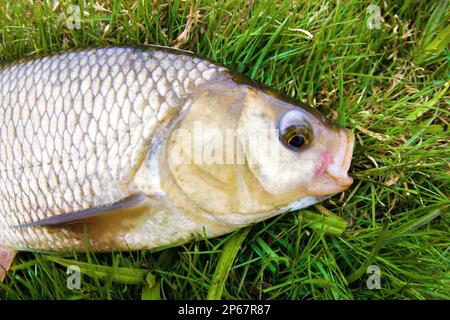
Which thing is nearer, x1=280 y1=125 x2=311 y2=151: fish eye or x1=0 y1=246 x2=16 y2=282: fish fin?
x1=280 y1=125 x2=311 y2=151: fish eye

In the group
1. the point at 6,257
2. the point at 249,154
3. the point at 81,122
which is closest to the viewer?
the point at 249,154

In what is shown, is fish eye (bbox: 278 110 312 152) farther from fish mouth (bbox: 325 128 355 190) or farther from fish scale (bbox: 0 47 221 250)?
fish scale (bbox: 0 47 221 250)

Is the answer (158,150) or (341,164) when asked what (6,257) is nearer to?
(158,150)
